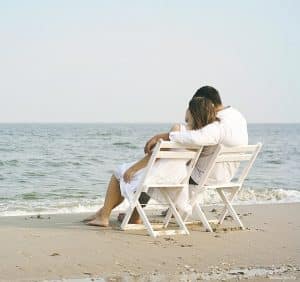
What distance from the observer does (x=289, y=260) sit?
17.0 feet

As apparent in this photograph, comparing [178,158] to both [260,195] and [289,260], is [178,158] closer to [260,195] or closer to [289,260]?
[289,260]

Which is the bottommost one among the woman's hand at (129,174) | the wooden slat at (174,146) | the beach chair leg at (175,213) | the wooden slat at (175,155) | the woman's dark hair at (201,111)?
the beach chair leg at (175,213)

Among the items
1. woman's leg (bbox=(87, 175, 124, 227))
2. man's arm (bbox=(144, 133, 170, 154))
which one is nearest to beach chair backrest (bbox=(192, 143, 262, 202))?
man's arm (bbox=(144, 133, 170, 154))

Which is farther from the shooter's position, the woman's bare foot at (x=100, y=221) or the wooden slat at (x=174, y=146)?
the woman's bare foot at (x=100, y=221)

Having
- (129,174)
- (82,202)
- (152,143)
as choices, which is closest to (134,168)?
(129,174)

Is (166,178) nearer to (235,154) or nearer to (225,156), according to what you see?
(225,156)

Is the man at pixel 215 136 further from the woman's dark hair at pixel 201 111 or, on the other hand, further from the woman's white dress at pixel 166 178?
the woman's white dress at pixel 166 178

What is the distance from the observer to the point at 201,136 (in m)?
6.05

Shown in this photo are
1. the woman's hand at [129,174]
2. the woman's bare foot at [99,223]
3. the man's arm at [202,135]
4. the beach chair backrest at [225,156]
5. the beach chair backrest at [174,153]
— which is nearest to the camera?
the beach chair backrest at [174,153]

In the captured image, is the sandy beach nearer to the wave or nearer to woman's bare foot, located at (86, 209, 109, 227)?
woman's bare foot, located at (86, 209, 109, 227)

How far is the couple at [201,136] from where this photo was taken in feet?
20.0

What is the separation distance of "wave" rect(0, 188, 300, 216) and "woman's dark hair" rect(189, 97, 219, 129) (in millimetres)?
3335

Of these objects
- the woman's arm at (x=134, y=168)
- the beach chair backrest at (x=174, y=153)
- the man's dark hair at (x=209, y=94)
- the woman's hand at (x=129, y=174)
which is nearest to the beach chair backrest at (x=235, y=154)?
the beach chair backrest at (x=174, y=153)

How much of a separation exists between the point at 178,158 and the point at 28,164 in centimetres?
1593
